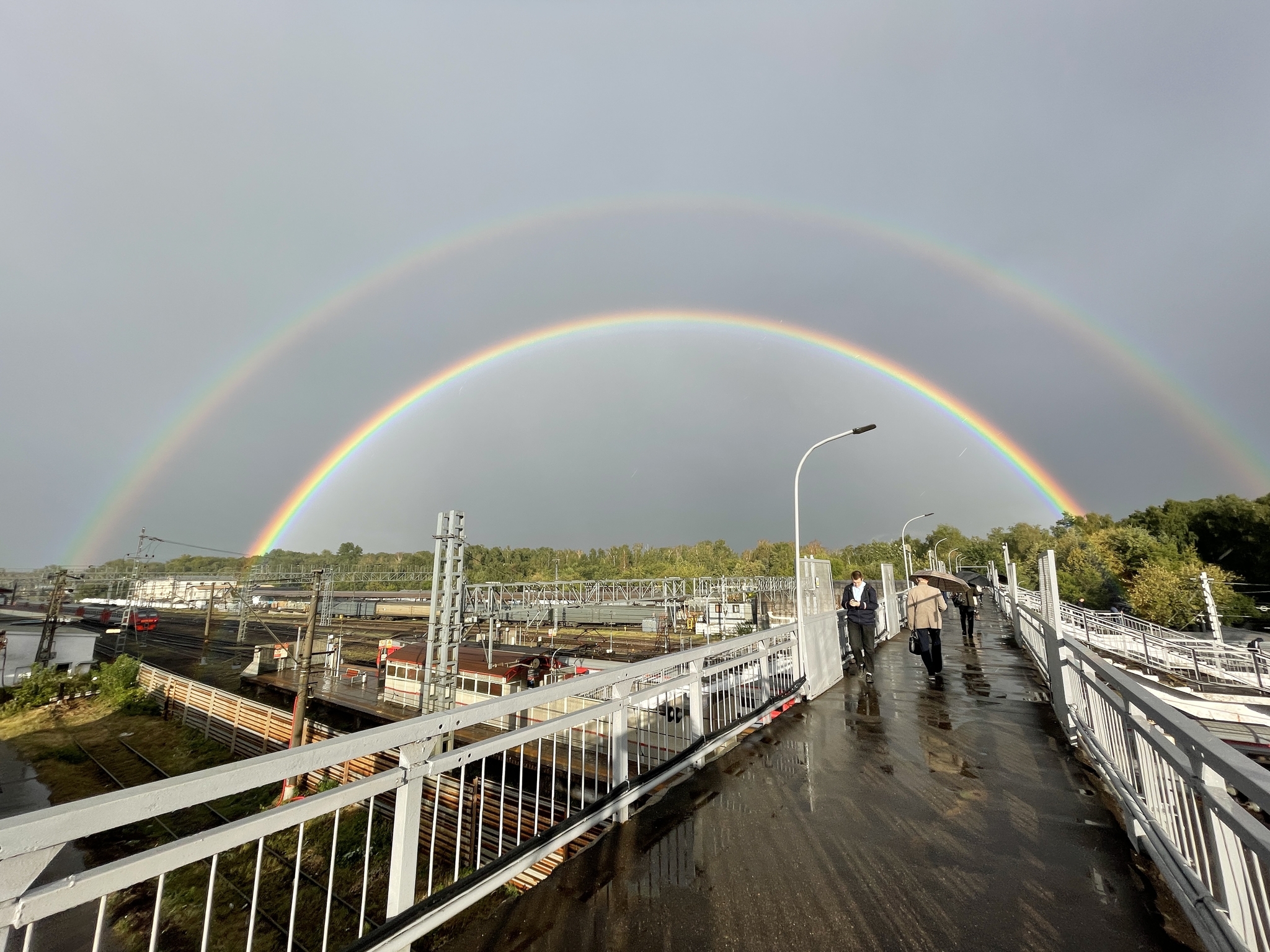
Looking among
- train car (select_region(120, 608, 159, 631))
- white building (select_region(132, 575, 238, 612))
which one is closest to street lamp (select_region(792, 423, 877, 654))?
train car (select_region(120, 608, 159, 631))

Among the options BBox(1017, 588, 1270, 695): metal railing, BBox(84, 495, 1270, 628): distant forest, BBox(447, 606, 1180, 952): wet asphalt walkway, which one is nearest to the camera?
BBox(447, 606, 1180, 952): wet asphalt walkway

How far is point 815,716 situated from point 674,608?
27.8m

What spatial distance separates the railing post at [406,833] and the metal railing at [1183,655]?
53.4ft

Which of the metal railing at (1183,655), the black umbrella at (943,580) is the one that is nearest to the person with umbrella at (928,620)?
the black umbrella at (943,580)

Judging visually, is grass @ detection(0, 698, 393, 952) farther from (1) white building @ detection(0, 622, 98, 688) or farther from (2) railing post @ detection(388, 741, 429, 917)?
(1) white building @ detection(0, 622, 98, 688)

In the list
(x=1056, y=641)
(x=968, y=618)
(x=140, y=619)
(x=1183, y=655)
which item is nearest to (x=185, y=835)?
(x=1056, y=641)

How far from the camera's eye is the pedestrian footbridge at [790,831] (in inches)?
83.0

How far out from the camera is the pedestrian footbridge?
2109mm

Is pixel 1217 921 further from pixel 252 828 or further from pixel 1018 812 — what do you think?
pixel 252 828

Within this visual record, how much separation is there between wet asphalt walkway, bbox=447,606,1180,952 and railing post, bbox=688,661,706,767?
25cm

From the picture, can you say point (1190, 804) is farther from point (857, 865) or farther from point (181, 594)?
point (181, 594)

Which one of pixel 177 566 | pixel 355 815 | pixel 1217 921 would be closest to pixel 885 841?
pixel 1217 921

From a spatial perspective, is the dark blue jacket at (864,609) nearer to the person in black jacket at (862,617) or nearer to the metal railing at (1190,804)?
the person in black jacket at (862,617)

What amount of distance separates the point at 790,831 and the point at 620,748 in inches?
56.3
